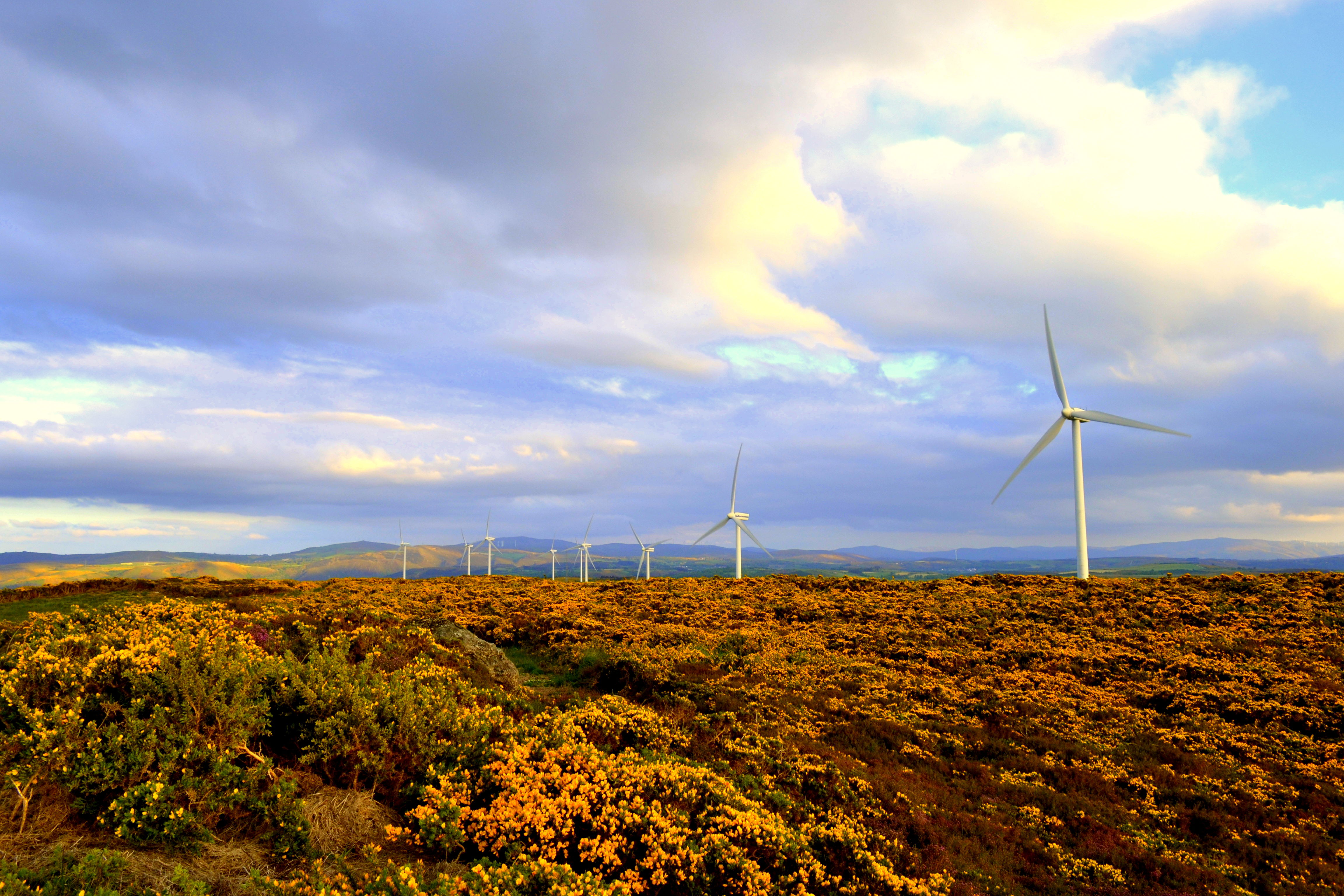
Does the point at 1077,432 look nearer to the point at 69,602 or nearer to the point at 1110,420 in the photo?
the point at 1110,420

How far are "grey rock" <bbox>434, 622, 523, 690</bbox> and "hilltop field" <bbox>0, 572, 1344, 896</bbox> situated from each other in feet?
0.46

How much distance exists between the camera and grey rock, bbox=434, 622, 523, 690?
2142cm

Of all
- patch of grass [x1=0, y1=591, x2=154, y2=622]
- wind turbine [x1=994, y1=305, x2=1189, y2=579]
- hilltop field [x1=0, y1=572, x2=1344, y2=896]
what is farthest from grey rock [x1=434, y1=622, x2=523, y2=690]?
wind turbine [x1=994, y1=305, x2=1189, y2=579]

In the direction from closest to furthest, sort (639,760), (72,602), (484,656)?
(639,760)
(484,656)
(72,602)

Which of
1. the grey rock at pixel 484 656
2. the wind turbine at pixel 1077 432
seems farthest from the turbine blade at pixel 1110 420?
the grey rock at pixel 484 656

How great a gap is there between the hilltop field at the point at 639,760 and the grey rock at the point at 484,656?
0.14 meters

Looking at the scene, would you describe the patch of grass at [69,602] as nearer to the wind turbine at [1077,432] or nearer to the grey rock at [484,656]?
the grey rock at [484,656]

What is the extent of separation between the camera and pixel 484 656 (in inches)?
889

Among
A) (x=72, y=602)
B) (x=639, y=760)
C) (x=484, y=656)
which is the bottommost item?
(x=639, y=760)

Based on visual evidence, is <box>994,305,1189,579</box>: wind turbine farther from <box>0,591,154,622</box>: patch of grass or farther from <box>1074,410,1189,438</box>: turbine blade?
<box>0,591,154,622</box>: patch of grass

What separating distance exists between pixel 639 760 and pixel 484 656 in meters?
10.8

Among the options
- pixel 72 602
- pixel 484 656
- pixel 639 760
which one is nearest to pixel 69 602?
pixel 72 602

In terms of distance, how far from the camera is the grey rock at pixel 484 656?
21.4 meters

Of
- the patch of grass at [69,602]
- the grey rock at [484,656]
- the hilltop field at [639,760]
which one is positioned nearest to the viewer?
the hilltop field at [639,760]
